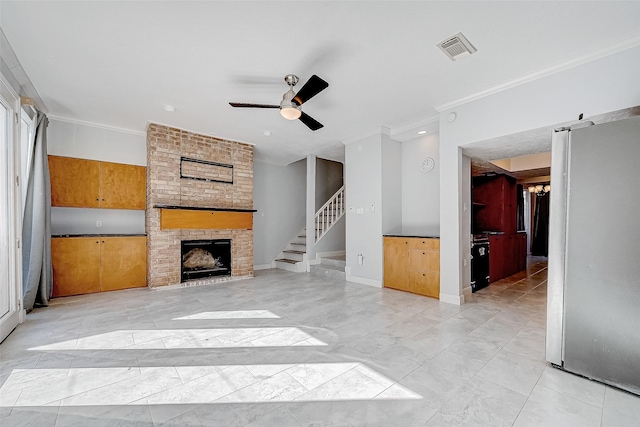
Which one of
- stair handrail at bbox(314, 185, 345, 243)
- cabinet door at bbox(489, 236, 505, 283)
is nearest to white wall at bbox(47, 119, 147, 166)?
stair handrail at bbox(314, 185, 345, 243)

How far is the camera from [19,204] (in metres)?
3.20

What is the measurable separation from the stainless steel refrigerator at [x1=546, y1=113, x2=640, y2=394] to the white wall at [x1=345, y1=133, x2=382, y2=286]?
307 centimetres

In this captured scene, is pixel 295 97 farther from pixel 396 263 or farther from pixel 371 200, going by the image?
pixel 396 263

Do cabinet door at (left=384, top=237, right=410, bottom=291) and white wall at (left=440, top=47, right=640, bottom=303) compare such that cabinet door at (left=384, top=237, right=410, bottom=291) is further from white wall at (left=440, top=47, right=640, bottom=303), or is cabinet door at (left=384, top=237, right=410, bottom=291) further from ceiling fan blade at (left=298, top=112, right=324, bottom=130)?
ceiling fan blade at (left=298, top=112, right=324, bottom=130)

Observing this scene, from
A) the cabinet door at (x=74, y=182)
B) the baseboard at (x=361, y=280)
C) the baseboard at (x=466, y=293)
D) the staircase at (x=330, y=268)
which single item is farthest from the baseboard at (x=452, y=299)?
the cabinet door at (x=74, y=182)

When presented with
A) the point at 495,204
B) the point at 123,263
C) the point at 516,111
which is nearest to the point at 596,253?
the point at 516,111

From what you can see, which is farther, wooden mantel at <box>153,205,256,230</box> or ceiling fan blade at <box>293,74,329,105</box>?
wooden mantel at <box>153,205,256,230</box>

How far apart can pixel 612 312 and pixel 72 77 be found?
6.03m

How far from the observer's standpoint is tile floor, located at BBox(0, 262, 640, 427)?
5.48ft

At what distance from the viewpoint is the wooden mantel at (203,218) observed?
4949mm

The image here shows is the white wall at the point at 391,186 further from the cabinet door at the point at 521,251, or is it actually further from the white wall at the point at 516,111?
the cabinet door at the point at 521,251

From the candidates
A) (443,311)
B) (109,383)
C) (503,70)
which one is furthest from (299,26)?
(443,311)

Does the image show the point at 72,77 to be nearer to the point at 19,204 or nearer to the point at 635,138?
the point at 19,204

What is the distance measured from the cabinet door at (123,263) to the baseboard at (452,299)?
5352 millimetres
